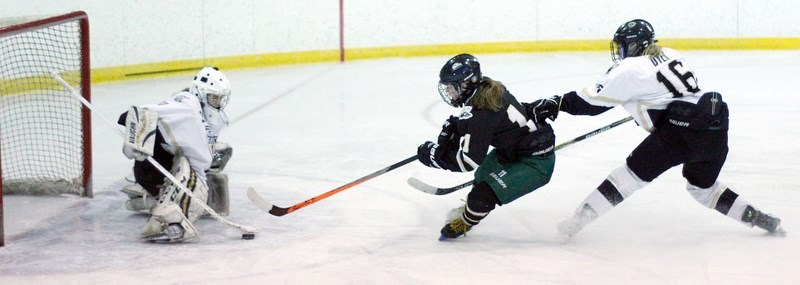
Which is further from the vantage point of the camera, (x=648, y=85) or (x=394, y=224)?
(x=394, y=224)

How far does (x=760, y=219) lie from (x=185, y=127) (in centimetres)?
206

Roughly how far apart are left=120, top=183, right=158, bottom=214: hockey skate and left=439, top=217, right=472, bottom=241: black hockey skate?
113 cm

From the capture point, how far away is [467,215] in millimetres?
4125

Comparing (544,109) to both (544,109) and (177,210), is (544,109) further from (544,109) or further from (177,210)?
(177,210)

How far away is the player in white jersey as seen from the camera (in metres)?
3.97

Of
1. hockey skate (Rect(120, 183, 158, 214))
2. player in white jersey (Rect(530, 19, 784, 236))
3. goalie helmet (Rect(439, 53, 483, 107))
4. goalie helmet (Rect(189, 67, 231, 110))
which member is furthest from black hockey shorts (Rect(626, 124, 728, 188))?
hockey skate (Rect(120, 183, 158, 214))

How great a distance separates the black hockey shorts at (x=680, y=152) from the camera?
4000 mm

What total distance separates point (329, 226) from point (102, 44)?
15.6ft

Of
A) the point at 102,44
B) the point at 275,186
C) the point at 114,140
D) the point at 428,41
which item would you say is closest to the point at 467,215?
the point at 275,186

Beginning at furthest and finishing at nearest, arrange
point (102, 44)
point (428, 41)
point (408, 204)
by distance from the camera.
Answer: point (428, 41), point (102, 44), point (408, 204)

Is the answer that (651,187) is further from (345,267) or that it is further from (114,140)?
(114,140)

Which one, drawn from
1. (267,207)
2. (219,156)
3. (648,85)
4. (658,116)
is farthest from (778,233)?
(219,156)

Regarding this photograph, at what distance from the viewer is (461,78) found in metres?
3.99

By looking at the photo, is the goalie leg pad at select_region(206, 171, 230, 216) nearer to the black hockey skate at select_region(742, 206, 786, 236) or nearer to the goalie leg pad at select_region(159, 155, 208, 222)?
the goalie leg pad at select_region(159, 155, 208, 222)
